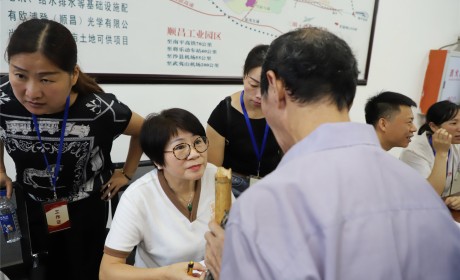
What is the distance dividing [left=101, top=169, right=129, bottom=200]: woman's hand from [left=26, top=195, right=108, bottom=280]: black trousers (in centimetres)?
3

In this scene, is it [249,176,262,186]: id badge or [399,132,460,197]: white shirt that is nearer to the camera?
[249,176,262,186]: id badge

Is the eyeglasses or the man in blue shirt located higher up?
the man in blue shirt

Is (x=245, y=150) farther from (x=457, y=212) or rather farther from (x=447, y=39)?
(x=447, y=39)

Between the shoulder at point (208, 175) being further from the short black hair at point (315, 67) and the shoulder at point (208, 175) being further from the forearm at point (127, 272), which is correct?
the short black hair at point (315, 67)

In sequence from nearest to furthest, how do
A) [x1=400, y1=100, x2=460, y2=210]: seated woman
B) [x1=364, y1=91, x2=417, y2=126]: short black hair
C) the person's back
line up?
the person's back
[x1=364, y1=91, x2=417, y2=126]: short black hair
[x1=400, y1=100, x2=460, y2=210]: seated woman

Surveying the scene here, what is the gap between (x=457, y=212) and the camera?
155 centimetres

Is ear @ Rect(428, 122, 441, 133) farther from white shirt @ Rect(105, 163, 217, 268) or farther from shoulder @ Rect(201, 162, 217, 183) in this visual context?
white shirt @ Rect(105, 163, 217, 268)

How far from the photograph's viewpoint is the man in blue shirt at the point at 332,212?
48 centimetres

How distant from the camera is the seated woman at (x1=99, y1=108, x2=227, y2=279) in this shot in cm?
106

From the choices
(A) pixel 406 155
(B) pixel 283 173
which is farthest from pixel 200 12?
(B) pixel 283 173

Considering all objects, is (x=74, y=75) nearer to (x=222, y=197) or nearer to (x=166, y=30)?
(x=222, y=197)

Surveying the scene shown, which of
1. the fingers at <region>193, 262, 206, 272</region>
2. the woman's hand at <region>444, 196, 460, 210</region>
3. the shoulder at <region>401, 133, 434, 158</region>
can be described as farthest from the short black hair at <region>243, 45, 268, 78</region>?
the shoulder at <region>401, 133, 434, 158</region>

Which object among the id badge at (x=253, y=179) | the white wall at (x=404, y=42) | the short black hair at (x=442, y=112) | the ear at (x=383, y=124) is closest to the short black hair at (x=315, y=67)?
the id badge at (x=253, y=179)

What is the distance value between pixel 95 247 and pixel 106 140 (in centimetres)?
47
